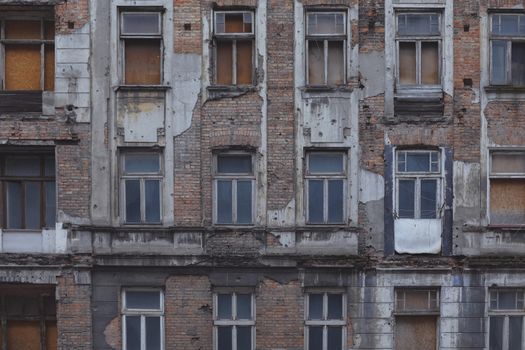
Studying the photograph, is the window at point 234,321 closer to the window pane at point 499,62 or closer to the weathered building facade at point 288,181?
the weathered building facade at point 288,181

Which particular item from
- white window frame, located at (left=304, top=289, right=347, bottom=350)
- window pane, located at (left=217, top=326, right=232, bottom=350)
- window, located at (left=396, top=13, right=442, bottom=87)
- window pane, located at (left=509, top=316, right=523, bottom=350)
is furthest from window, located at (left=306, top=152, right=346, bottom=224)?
window pane, located at (left=509, top=316, right=523, bottom=350)

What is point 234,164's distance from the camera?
41.8 ft

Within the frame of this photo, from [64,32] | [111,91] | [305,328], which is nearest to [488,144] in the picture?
[305,328]

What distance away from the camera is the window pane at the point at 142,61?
1281 centimetres

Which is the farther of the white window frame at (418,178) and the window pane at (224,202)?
the window pane at (224,202)

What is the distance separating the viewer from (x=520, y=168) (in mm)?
12656

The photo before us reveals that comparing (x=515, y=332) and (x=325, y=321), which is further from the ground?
(x=325, y=321)

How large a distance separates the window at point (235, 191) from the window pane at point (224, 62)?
1.63 meters

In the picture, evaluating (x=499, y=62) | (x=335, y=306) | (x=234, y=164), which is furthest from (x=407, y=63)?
(x=335, y=306)

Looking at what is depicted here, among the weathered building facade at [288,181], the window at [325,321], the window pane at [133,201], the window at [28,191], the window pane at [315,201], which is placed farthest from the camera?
the window at [28,191]

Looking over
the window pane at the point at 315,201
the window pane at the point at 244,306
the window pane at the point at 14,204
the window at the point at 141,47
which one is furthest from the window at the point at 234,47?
the window pane at the point at 14,204

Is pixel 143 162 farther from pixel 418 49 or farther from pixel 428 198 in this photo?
pixel 418 49

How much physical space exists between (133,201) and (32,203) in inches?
94.7

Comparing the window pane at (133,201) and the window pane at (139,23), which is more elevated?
the window pane at (139,23)
